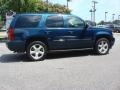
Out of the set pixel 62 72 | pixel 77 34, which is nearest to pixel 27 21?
pixel 77 34

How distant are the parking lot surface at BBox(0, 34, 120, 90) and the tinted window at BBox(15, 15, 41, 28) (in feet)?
4.32

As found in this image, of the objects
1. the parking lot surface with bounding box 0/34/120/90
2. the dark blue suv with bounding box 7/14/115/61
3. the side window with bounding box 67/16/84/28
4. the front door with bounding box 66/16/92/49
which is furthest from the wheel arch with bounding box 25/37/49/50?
the side window with bounding box 67/16/84/28

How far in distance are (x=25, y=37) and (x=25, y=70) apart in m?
2.34

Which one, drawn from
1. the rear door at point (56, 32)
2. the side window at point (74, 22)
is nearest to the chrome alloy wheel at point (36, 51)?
the rear door at point (56, 32)

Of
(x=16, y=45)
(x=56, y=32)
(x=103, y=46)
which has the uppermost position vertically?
(x=56, y=32)

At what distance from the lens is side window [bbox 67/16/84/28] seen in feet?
45.6

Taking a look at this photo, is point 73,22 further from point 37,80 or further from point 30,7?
point 30,7

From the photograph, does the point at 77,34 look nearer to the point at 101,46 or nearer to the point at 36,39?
the point at 101,46

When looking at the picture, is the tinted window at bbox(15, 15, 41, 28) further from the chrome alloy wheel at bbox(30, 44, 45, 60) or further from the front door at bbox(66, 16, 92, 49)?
the front door at bbox(66, 16, 92, 49)

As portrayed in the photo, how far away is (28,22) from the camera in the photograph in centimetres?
1341

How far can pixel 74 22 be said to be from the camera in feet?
46.0

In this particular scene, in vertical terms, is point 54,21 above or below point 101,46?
above

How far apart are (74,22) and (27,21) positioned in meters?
1.85

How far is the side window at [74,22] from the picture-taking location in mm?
13906
